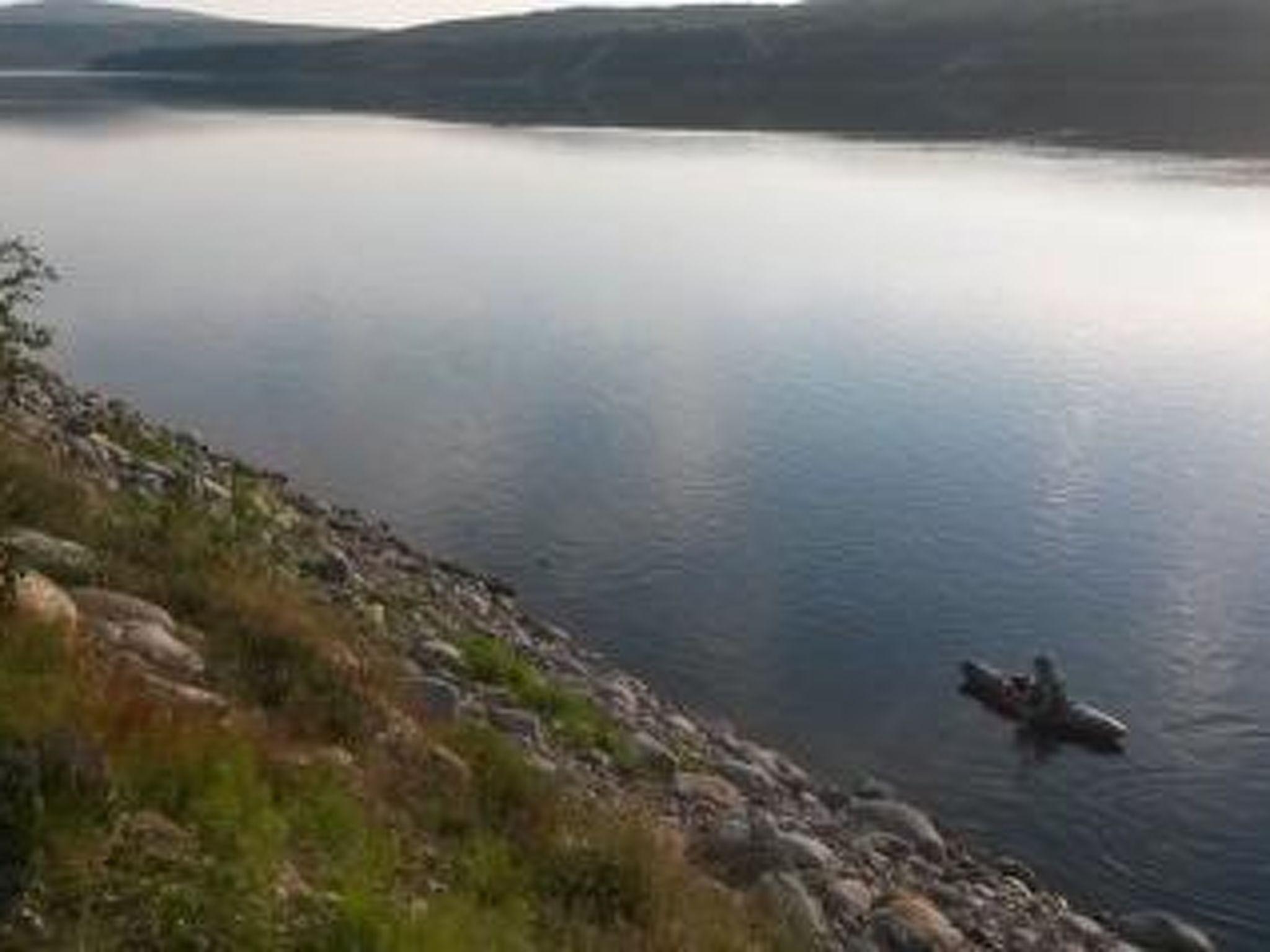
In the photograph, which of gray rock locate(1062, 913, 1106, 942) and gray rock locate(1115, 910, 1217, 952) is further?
gray rock locate(1115, 910, 1217, 952)

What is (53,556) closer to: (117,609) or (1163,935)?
(117,609)

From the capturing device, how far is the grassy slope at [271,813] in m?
10.5

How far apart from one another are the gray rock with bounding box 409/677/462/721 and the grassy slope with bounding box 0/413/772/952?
0.44 metres

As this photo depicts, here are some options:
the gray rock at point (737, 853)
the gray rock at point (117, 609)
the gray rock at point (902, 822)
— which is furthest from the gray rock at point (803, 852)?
the gray rock at point (117, 609)

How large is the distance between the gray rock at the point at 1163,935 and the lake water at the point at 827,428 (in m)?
1.02

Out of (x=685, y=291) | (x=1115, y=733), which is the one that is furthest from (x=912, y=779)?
(x=685, y=291)

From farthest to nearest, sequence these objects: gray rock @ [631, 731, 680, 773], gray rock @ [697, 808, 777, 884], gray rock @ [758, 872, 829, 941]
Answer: gray rock @ [631, 731, 680, 773] → gray rock @ [697, 808, 777, 884] → gray rock @ [758, 872, 829, 941]

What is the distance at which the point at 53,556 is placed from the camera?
16062 mm

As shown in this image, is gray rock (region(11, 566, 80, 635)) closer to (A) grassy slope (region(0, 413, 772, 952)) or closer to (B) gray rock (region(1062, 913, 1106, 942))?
(A) grassy slope (region(0, 413, 772, 952))

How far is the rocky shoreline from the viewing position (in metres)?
18.1

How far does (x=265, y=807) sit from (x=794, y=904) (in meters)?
6.54

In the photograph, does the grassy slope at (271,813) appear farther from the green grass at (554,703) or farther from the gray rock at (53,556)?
the green grass at (554,703)

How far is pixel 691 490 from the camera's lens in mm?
43875

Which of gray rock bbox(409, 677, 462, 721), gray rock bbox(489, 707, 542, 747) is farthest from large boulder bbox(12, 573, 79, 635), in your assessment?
gray rock bbox(489, 707, 542, 747)
